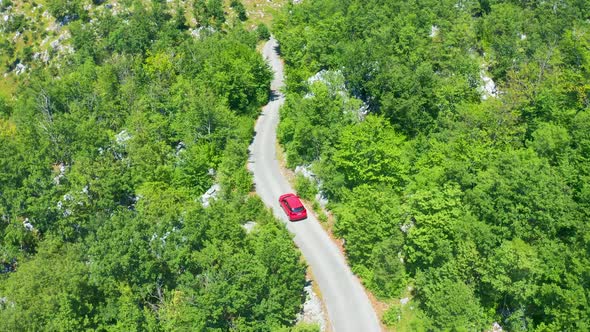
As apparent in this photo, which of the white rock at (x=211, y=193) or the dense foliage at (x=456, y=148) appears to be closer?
the dense foliage at (x=456, y=148)

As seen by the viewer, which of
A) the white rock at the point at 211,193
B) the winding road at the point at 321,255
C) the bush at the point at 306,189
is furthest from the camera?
the bush at the point at 306,189

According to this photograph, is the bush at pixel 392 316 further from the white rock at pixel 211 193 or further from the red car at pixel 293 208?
the white rock at pixel 211 193

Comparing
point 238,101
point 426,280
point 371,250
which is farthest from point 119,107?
point 426,280

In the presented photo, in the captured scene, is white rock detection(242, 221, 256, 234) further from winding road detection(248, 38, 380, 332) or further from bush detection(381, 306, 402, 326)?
bush detection(381, 306, 402, 326)

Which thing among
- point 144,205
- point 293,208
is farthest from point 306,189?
point 144,205

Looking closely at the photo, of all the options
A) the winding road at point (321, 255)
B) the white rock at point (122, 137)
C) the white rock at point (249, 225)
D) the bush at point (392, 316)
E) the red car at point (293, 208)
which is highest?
the white rock at point (122, 137)

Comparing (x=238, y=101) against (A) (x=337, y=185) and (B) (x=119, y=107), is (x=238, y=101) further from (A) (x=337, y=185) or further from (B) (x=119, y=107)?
(A) (x=337, y=185)

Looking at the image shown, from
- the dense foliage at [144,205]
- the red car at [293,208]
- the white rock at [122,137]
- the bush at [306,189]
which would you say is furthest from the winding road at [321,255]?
the white rock at [122,137]

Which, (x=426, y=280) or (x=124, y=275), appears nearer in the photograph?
(x=124, y=275)
